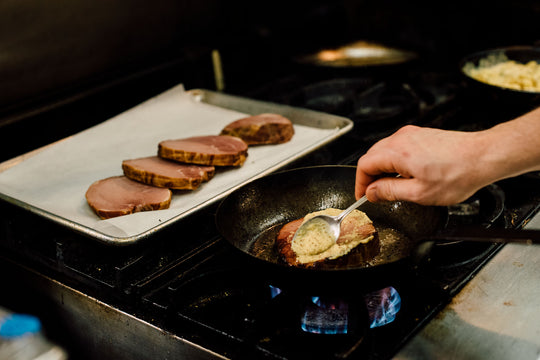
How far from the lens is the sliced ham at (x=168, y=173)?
1.74m

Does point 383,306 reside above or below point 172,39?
below

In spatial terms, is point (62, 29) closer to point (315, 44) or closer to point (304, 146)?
point (304, 146)

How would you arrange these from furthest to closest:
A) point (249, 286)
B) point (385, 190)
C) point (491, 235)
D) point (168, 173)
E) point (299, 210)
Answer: point (168, 173) → point (299, 210) → point (249, 286) → point (385, 190) → point (491, 235)

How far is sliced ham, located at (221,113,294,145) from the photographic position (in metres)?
2.04

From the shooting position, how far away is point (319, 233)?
133cm

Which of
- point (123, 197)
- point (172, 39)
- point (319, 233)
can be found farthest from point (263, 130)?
point (172, 39)

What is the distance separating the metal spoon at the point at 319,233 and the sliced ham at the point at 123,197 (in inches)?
20.0

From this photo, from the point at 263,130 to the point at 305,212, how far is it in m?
0.53

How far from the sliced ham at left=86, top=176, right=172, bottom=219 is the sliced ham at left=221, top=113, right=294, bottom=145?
0.46 m

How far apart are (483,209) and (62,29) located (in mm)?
1771

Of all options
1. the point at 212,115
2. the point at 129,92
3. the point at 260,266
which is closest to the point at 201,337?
the point at 260,266

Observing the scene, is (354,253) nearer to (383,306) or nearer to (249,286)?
(383,306)

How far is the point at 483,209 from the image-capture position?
1.65m

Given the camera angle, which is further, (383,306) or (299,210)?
(299,210)
